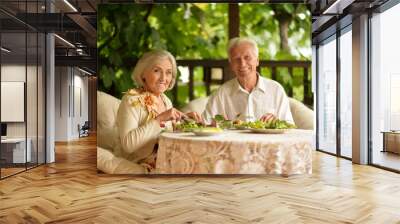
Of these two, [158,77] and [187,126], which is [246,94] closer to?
[187,126]

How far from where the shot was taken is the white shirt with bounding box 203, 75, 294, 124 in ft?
19.3

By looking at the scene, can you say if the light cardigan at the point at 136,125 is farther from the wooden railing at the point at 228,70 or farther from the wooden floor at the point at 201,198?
the wooden railing at the point at 228,70

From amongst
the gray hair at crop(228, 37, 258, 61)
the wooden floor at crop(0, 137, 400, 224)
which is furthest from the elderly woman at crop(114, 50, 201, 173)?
the gray hair at crop(228, 37, 258, 61)

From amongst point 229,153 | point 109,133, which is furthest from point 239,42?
point 109,133

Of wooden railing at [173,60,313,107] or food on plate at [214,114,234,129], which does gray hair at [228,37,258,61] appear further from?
food on plate at [214,114,234,129]

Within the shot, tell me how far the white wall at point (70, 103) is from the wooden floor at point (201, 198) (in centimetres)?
629

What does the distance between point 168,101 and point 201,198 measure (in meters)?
1.71

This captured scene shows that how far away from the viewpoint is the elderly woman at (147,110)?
575 centimetres

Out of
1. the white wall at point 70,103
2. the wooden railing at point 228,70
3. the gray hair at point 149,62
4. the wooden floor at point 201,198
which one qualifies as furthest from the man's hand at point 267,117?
the white wall at point 70,103

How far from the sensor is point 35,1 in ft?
21.7

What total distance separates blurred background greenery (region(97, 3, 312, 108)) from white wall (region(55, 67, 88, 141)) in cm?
695

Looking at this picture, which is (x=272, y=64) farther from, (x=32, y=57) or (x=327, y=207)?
(x=32, y=57)

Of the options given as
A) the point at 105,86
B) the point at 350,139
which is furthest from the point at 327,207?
the point at 350,139

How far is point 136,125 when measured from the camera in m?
5.76
